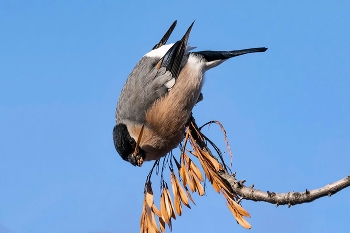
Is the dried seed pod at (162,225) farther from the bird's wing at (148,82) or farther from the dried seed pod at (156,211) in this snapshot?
the bird's wing at (148,82)

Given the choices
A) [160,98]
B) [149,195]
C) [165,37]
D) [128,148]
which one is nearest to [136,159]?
[128,148]

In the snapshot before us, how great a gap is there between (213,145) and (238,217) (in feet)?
2.28

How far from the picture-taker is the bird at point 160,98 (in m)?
3.13

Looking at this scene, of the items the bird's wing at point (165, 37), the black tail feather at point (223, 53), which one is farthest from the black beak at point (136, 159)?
the bird's wing at point (165, 37)

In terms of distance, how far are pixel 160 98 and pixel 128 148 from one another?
20.2 inches

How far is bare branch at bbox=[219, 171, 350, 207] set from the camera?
1972mm

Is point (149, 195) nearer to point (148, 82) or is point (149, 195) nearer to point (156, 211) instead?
point (156, 211)

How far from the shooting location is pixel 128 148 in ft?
10.2

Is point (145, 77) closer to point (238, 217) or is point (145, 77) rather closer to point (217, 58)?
point (217, 58)

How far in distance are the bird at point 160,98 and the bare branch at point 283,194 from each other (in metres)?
0.72

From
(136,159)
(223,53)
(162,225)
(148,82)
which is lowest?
(162,225)

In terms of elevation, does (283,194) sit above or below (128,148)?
below

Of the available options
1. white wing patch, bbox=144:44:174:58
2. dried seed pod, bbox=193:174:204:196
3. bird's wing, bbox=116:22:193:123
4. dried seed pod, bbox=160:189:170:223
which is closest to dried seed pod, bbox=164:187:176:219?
dried seed pod, bbox=160:189:170:223

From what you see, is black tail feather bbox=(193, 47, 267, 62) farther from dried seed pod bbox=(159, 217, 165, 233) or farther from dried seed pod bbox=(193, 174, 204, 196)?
dried seed pod bbox=(159, 217, 165, 233)
